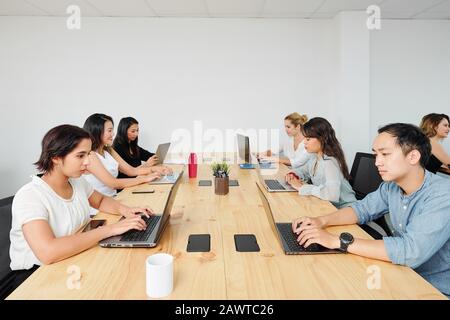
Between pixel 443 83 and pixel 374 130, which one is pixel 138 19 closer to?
pixel 374 130

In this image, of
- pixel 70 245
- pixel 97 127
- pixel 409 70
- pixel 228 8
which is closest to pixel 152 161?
pixel 97 127

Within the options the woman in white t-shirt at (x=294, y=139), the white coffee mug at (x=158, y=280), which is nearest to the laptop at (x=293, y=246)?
the white coffee mug at (x=158, y=280)

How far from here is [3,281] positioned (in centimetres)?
117

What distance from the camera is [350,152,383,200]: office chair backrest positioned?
214 centimetres

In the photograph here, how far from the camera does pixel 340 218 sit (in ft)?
4.63

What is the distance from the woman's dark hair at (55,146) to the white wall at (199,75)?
2807 millimetres

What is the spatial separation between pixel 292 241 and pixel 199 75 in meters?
3.26

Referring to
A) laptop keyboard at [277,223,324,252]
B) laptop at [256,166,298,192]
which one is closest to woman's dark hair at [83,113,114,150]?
laptop at [256,166,298,192]

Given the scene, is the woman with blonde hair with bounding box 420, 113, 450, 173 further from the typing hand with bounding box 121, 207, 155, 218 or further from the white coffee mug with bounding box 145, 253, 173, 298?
the white coffee mug with bounding box 145, 253, 173, 298

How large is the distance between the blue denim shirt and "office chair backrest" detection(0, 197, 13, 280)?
1.42m

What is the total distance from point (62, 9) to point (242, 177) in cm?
297

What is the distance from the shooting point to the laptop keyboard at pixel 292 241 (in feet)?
3.64

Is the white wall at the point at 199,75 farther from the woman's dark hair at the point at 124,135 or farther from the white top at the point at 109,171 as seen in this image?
the white top at the point at 109,171

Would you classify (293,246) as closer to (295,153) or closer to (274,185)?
(274,185)
